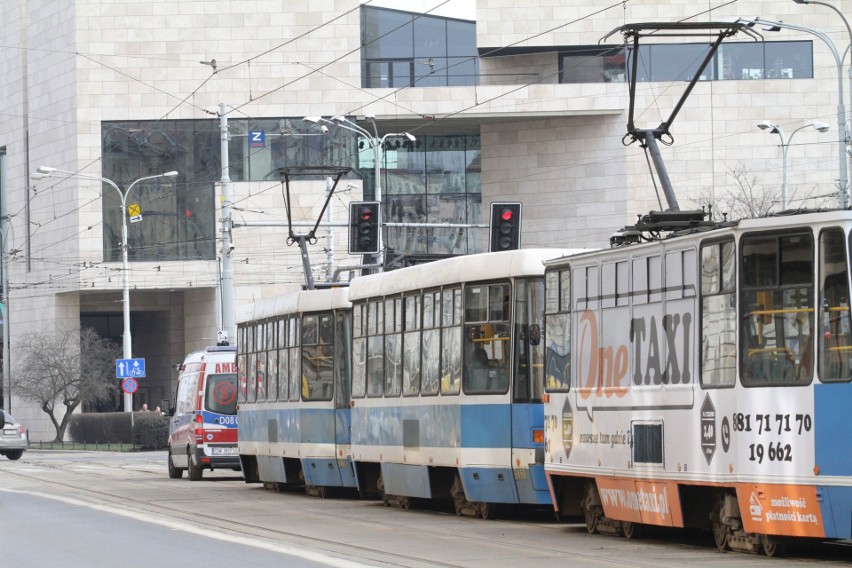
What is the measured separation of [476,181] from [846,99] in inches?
665

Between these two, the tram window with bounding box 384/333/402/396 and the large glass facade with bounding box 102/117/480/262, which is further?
the large glass facade with bounding box 102/117/480/262

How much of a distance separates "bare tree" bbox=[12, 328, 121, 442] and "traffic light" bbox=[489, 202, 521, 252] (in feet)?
125

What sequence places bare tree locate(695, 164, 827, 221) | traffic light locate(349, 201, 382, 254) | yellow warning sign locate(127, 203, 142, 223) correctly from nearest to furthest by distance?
1. traffic light locate(349, 201, 382, 254)
2. yellow warning sign locate(127, 203, 142, 223)
3. bare tree locate(695, 164, 827, 221)

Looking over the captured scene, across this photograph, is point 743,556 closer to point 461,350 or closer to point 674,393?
point 674,393

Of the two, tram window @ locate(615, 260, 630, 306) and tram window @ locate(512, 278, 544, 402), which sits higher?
tram window @ locate(615, 260, 630, 306)

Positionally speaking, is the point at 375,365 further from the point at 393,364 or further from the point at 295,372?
the point at 295,372

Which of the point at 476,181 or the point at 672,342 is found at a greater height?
the point at 476,181

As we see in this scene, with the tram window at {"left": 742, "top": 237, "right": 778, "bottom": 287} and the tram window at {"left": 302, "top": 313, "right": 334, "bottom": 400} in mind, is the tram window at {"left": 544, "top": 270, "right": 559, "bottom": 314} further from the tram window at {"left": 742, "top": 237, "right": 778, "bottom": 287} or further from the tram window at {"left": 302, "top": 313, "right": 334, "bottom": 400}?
the tram window at {"left": 302, "top": 313, "right": 334, "bottom": 400}

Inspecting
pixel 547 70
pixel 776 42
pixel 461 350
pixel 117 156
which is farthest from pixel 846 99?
pixel 461 350

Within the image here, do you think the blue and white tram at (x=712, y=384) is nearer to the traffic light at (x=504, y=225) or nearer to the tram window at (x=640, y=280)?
the tram window at (x=640, y=280)

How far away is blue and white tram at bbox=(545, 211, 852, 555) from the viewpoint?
1250 cm

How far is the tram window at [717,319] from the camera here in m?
13.6

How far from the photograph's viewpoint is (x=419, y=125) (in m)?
70.4

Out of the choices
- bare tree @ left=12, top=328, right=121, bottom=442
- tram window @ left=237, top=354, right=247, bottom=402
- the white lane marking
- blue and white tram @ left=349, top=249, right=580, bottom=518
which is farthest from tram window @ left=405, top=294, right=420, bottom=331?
bare tree @ left=12, top=328, right=121, bottom=442
